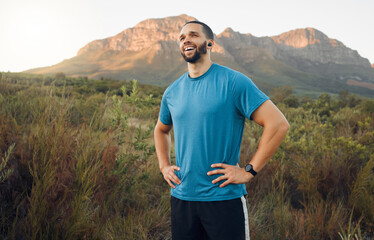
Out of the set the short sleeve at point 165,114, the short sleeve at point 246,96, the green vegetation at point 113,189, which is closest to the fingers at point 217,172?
the short sleeve at point 246,96

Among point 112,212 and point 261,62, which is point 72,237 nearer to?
point 112,212

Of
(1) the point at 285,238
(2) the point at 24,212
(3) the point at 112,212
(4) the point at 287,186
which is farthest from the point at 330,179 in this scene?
(2) the point at 24,212

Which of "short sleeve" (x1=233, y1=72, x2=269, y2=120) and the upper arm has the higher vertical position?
"short sleeve" (x1=233, y1=72, x2=269, y2=120)

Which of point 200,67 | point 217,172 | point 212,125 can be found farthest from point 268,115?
point 200,67

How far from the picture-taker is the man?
1.83 meters

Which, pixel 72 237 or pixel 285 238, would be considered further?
Result: pixel 285 238

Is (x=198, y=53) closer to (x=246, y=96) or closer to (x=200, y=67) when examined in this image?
(x=200, y=67)

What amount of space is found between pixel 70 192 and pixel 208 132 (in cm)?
144

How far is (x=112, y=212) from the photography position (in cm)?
309

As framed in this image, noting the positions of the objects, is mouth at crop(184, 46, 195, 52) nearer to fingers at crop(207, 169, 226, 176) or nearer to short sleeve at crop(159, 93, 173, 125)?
short sleeve at crop(159, 93, 173, 125)

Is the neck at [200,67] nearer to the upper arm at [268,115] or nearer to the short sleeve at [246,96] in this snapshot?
the short sleeve at [246,96]

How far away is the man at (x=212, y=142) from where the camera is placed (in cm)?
183

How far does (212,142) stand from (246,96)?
406 mm

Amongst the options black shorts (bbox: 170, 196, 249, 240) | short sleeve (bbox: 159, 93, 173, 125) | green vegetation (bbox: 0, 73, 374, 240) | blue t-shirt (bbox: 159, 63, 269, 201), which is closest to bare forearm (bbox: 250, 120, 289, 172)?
blue t-shirt (bbox: 159, 63, 269, 201)
